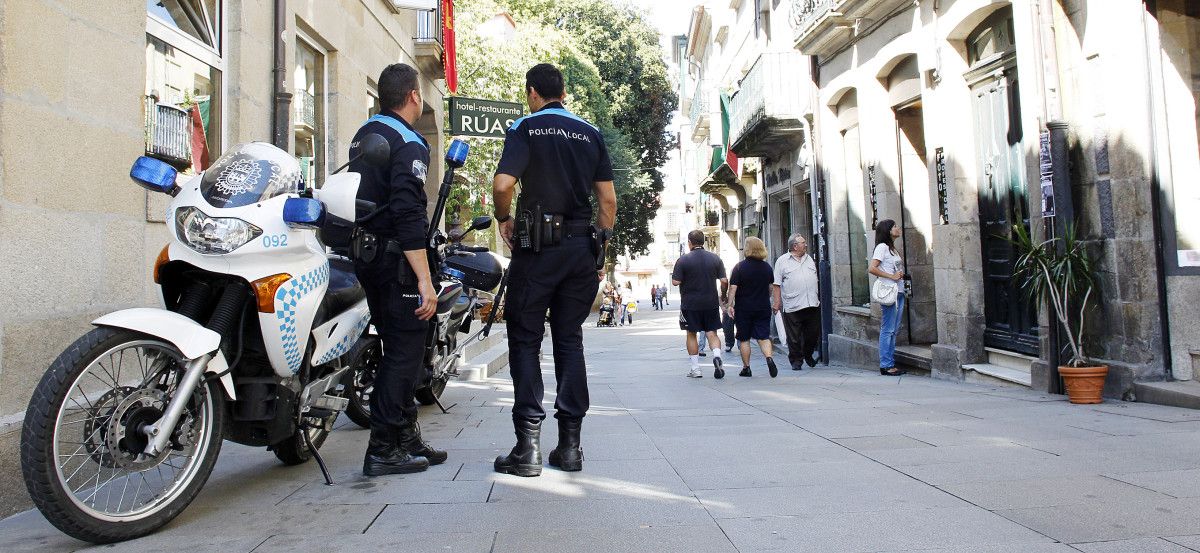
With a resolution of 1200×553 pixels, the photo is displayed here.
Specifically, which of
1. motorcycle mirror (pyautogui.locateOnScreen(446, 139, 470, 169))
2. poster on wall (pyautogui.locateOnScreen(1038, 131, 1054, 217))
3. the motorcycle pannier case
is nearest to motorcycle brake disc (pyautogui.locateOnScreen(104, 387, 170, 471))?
motorcycle mirror (pyautogui.locateOnScreen(446, 139, 470, 169))

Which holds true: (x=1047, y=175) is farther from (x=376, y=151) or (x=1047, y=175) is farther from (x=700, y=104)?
(x=700, y=104)

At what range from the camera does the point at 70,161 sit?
4.42 meters

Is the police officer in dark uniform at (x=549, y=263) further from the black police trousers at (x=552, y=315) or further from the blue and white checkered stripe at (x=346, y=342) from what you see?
the blue and white checkered stripe at (x=346, y=342)

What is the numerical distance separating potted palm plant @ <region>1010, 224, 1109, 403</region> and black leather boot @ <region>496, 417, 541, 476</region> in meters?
4.54

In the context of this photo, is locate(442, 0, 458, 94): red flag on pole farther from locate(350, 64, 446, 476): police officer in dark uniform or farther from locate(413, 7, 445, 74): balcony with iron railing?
locate(350, 64, 446, 476): police officer in dark uniform

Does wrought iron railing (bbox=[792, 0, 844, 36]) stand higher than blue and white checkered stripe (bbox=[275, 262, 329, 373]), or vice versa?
wrought iron railing (bbox=[792, 0, 844, 36])

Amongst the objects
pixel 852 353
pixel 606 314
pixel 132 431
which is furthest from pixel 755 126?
pixel 606 314

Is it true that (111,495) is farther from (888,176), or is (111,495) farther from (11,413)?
(888,176)

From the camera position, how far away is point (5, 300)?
3914 millimetres

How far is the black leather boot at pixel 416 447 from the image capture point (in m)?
4.28

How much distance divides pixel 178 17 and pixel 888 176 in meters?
8.76

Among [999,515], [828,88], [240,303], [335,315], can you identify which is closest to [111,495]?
[240,303]

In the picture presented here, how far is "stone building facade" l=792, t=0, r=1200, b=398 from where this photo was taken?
6664 mm

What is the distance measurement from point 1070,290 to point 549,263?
15.6 feet
